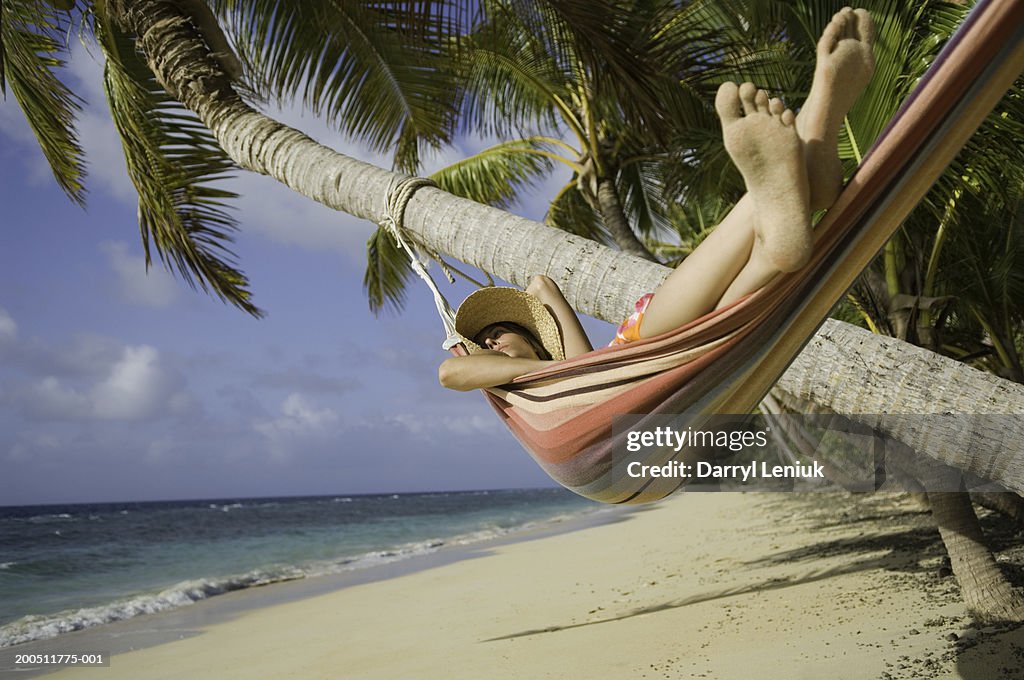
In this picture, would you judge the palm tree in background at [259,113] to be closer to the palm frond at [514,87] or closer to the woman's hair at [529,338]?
the woman's hair at [529,338]

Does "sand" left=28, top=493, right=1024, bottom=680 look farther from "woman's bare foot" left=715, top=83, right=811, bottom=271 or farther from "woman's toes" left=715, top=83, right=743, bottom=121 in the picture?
"woman's toes" left=715, top=83, right=743, bottom=121

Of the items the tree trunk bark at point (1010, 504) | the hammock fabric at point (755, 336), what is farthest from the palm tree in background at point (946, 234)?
the hammock fabric at point (755, 336)

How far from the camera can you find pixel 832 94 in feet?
3.71

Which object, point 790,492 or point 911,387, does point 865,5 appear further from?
point 790,492

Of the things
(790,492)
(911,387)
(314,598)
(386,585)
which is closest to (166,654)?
(314,598)

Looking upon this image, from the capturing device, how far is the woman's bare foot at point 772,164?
1.10 m

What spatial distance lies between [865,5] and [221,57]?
2384 mm

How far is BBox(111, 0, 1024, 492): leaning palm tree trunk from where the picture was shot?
143 cm

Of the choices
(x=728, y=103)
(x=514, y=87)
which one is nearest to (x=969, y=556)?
(x=728, y=103)

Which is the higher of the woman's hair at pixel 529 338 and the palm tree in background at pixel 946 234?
the palm tree in background at pixel 946 234

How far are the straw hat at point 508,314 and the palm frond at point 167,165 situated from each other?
7.68 feet

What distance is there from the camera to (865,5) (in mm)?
2635

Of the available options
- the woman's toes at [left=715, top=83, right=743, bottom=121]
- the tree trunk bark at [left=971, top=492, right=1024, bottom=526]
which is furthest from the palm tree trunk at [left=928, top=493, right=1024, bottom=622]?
the woman's toes at [left=715, top=83, right=743, bottom=121]

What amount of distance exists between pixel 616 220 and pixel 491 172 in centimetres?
191
